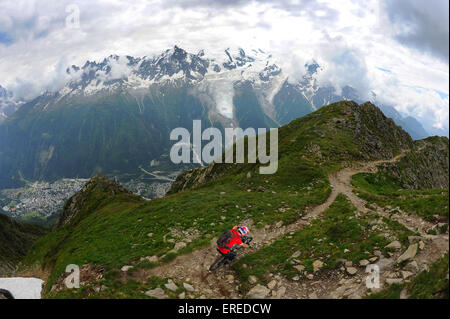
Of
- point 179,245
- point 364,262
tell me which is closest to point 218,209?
point 179,245

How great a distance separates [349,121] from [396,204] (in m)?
54.0

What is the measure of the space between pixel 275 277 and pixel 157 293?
7.96 meters

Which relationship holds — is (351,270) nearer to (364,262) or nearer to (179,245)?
(364,262)

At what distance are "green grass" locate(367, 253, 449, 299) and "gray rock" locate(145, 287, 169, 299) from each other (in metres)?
12.0

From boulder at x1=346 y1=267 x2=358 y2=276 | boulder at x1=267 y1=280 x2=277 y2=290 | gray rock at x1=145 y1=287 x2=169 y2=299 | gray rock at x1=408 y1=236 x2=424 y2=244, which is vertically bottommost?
gray rock at x1=145 y1=287 x2=169 y2=299

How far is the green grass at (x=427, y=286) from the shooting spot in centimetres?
986

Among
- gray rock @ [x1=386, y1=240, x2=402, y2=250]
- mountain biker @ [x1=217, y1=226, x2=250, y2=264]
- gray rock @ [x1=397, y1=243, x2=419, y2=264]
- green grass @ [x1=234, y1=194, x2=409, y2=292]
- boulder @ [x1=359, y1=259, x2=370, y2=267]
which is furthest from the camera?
mountain biker @ [x1=217, y1=226, x2=250, y2=264]

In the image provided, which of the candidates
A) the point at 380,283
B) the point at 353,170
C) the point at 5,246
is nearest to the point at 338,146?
the point at 353,170

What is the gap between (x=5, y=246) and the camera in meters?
115

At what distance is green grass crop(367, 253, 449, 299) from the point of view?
9.86 m

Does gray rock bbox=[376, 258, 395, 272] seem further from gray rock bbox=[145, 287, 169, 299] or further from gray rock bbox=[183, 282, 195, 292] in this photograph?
gray rock bbox=[145, 287, 169, 299]

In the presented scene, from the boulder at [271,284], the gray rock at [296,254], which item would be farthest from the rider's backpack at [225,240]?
the gray rock at [296,254]

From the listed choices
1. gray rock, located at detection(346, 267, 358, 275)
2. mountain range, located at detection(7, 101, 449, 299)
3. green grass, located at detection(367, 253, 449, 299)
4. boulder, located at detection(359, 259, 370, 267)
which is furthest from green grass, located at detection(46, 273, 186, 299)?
green grass, located at detection(367, 253, 449, 299)
